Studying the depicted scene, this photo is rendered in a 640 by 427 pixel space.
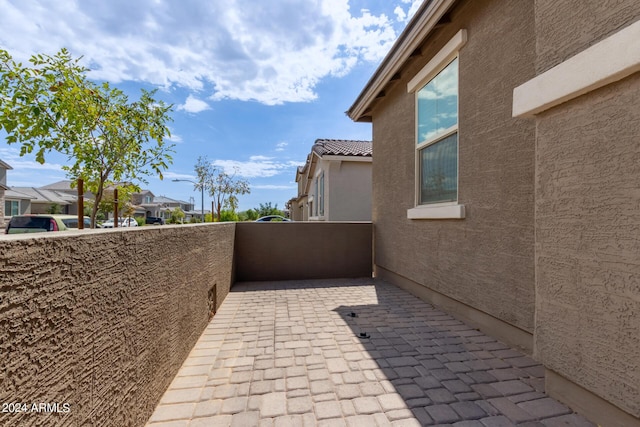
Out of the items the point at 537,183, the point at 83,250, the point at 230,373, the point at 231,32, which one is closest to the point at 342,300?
the point at 230,373

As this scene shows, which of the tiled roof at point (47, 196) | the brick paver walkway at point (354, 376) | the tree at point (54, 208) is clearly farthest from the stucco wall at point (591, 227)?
the tree at point (54, 208)

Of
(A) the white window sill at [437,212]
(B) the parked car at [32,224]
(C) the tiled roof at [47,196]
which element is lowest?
(B) the parked car at [32,224]

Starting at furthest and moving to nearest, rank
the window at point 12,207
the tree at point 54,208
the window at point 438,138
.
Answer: the tree at point 54,208, the window at point 12,207, the window at point 438,138

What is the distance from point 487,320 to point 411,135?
3.47 m

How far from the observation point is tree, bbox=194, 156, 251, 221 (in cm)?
3089

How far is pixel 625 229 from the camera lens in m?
1.93

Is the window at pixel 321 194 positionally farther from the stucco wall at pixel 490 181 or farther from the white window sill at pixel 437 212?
the stucco wall at pixel 490 181

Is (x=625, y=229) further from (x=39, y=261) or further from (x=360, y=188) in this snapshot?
(x=360, y=188)

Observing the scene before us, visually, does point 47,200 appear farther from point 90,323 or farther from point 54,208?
point 90,323

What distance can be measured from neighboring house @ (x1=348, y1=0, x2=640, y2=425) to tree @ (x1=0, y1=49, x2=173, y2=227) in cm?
453

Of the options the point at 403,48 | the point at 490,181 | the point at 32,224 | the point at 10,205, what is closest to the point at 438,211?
the point at 490,181

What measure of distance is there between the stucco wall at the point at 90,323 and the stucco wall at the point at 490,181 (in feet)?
11.4

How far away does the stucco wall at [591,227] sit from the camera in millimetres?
1916

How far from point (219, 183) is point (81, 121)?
2864cm
